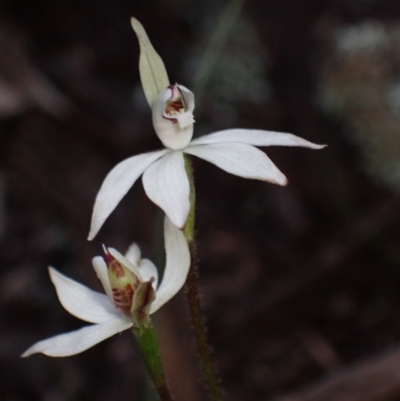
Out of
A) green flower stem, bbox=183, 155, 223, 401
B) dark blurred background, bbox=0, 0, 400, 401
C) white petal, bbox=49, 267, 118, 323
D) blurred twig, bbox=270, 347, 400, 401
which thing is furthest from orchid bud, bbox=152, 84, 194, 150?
blurred twig, bbox=270, 347, 400, 401

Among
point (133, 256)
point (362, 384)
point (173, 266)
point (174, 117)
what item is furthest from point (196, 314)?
point (362, 384)

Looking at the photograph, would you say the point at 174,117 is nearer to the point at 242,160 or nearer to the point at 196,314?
the point at 242,160

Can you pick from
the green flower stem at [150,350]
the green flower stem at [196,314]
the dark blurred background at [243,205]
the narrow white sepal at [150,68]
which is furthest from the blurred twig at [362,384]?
the narrow white sepal at [150,68]

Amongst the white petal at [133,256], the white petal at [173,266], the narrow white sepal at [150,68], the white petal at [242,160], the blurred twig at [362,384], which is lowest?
the blurred twig at [362,384]

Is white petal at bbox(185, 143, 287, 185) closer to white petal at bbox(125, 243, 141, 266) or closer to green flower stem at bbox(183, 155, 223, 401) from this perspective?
green flower stem at bbox(183, 155, 223, 401)

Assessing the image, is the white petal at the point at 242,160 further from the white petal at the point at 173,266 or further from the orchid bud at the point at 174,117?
the white petal at the point at 173,266

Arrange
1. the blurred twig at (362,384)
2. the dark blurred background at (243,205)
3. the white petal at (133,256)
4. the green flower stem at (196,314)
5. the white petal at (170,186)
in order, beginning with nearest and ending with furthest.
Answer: the white petal at (170,186) < the green flower stem at (196,314) < the white petal at (133,256) < the blurred twig at (362,384) < the dark blurred background at (243,205)
